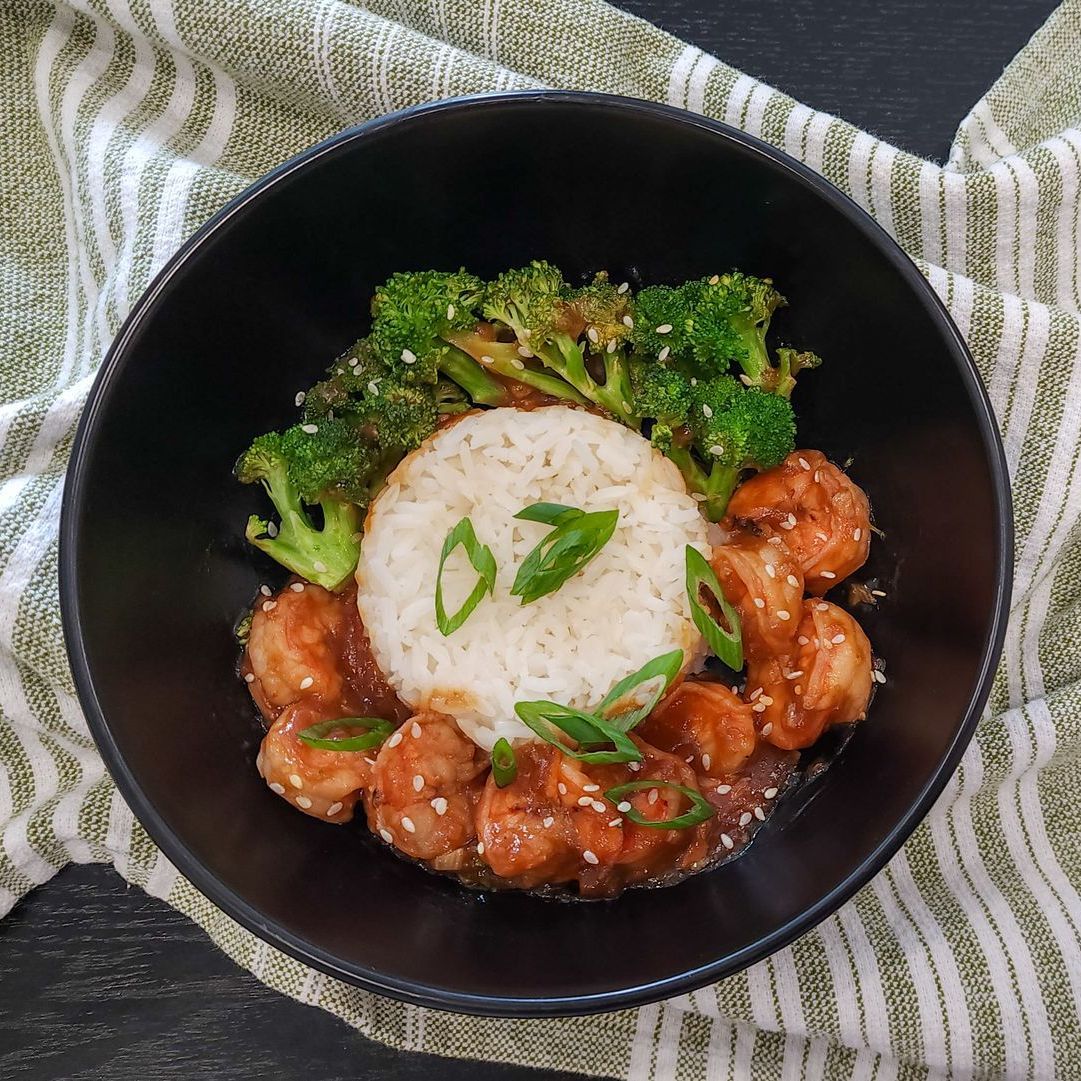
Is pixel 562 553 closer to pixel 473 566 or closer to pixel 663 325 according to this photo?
pixel 473 566

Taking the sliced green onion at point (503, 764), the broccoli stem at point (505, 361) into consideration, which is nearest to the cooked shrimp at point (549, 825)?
the sliced green onion at point (503, 764)

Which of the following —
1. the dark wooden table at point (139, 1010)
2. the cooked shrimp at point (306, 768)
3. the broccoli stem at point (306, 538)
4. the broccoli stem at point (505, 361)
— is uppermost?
the broccoli stem at point (505, 361)

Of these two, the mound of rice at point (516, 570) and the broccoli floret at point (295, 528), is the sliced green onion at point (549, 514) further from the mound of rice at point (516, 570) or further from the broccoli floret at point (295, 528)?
the broccoli floret at point (295, 528)

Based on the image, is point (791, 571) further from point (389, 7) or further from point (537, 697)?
point (389, 7)

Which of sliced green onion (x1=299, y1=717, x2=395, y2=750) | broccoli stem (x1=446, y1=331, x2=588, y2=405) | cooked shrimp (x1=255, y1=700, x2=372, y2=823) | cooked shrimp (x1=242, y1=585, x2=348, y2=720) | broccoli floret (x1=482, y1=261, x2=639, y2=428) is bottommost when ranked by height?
cooked shrimp (x1=255, y1=700, x2=372, y2=823)

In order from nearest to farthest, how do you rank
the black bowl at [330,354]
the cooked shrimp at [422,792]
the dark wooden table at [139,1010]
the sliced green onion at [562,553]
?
1. the black bowl at [330,354]
2. the cooked shrimp at [422,792]
3. the sliced green onion at [562,553]
4. the dark wooden table at [139,1010]

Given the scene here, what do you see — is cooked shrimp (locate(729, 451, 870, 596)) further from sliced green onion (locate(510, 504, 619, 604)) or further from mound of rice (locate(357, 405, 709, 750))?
sliced green onion (locate(510, 504, 619, 604))

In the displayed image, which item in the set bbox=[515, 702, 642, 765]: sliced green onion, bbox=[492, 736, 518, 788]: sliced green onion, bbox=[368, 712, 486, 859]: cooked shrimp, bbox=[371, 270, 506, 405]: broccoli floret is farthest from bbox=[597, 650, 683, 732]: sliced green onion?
bbox=[371, 270, 506, 405]: broccoli floret
